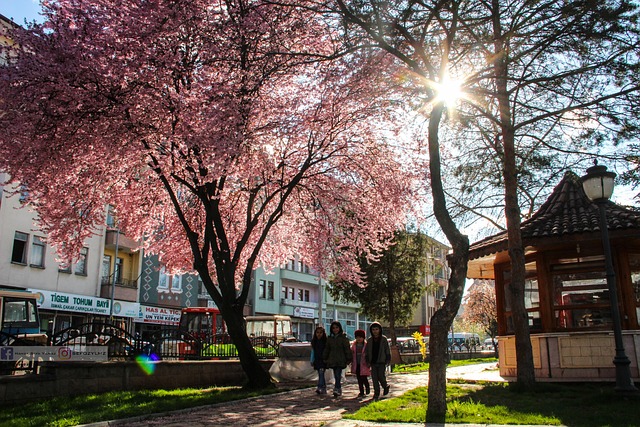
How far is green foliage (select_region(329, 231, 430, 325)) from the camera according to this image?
32438mm

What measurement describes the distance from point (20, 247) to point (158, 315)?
43.2 ft

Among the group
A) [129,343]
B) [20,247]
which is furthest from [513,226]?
[20,247]

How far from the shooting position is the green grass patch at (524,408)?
7645mm

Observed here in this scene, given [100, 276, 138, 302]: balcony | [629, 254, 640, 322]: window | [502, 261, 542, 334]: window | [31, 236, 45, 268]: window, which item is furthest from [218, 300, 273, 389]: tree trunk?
[100, 276, 138, 302]: balcony

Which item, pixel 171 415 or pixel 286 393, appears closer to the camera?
pixel 171 415

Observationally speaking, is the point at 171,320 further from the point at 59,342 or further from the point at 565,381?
the point at 565,381

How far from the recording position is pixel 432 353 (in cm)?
852

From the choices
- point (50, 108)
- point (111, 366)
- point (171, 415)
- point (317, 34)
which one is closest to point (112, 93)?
point (50, 108)

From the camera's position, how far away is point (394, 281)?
3256 centimetres

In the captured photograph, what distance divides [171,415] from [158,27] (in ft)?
28.0

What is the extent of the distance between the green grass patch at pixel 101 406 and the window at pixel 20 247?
21.1 meters

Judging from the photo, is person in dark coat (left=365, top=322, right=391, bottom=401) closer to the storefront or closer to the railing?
the railing

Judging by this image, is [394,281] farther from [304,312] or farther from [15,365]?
[304,312]

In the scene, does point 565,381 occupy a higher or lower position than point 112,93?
lower
